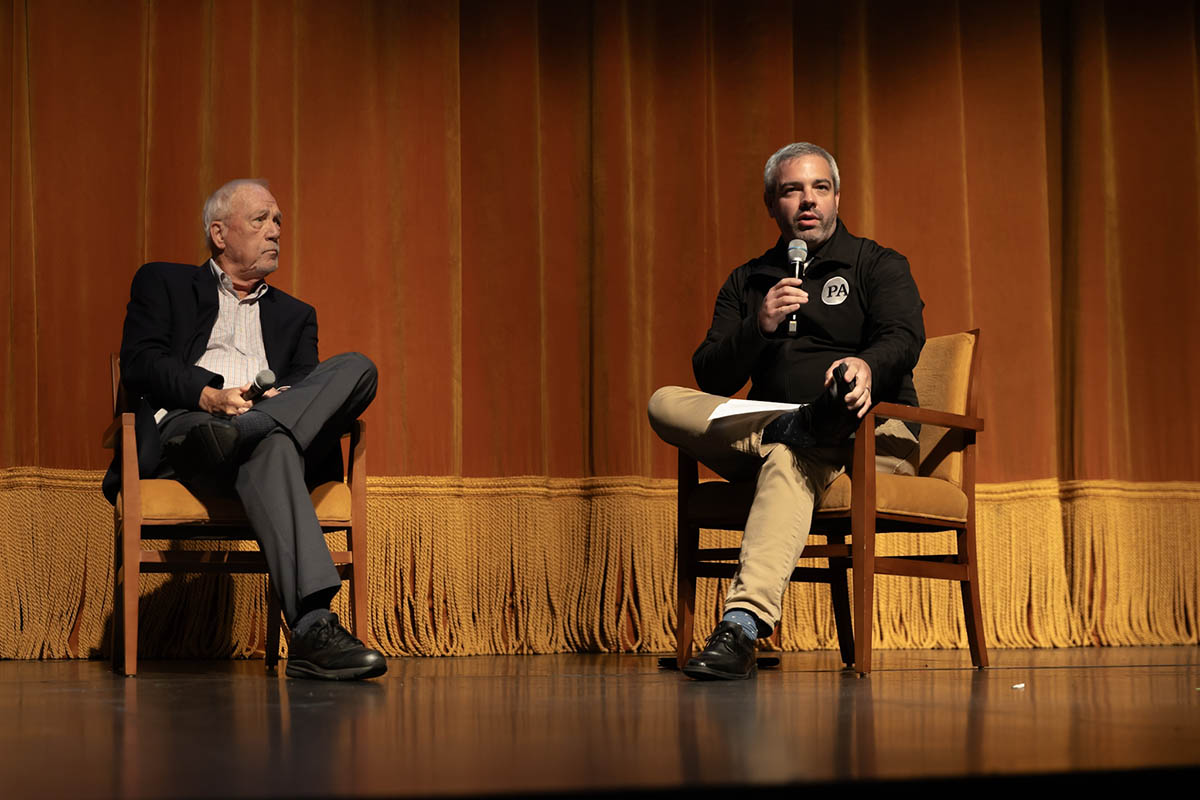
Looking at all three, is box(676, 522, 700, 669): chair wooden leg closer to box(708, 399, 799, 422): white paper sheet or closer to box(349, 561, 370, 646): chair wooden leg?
box(708, 399, 799, 422): white paper sheet

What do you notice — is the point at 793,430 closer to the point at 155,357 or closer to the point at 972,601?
the point at 972,601

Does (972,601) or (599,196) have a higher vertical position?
(599,196)

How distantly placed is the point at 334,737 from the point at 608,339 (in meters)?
2.16

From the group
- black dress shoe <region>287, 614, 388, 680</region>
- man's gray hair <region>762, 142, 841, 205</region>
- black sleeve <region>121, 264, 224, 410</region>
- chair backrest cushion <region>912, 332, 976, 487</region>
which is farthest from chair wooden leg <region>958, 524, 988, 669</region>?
black sleeve <region>121, 264, 224, 410</region>

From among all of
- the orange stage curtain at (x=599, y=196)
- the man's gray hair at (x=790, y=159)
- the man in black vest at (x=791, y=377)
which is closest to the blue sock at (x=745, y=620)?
the man in black vest at (x=791, y=377)

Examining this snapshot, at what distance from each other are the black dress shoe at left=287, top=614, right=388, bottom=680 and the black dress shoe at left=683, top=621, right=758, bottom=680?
50 centimetres

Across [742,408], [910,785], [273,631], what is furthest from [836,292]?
[910,785]

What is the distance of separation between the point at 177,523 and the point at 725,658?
1.04 metres

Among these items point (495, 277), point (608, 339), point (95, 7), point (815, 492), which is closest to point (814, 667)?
point (815, 492)

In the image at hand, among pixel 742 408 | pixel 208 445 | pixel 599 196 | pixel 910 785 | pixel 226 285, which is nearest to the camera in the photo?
pixel 910 785

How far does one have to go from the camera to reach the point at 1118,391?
11.8ft

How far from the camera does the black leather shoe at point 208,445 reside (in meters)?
2.20

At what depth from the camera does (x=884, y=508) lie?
2344 millimetres

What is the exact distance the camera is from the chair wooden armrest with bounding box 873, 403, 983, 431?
90.3 inches
